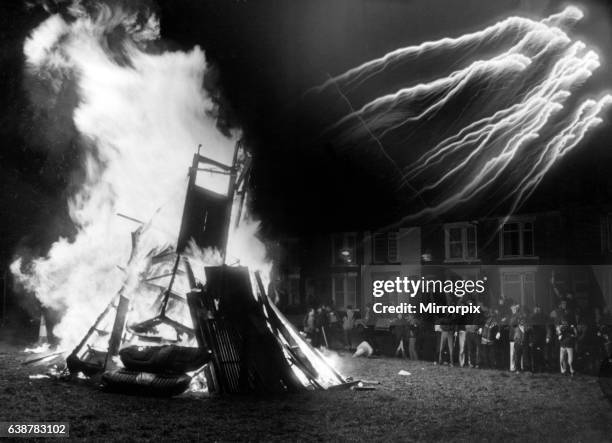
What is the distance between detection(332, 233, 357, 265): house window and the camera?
33.0 meters

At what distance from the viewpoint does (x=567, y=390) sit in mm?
12516

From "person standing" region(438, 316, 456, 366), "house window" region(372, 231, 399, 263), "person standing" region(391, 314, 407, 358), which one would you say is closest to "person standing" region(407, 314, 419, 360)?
"person standing" region(391, 314, 407, 358)

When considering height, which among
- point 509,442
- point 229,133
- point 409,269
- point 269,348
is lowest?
point 509,442

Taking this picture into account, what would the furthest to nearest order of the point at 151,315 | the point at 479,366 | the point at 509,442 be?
the point at 479,366 < the point at 151,315 < the point at 509,442

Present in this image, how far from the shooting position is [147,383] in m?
11.6

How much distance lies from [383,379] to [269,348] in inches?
136

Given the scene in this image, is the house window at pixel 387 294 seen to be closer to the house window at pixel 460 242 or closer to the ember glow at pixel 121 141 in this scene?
the house window at pixel 460 242

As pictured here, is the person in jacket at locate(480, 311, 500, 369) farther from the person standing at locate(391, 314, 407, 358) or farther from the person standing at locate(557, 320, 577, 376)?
the person standing at locate(391, 314, 407, 358)

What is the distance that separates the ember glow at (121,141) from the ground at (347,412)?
3.44 meters

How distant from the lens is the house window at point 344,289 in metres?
32.7

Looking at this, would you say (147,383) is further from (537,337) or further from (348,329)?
(348,329)

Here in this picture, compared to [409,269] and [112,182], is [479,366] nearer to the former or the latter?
[112,182]

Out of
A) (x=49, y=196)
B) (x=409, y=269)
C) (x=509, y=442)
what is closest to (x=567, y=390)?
(x=509, y=442)

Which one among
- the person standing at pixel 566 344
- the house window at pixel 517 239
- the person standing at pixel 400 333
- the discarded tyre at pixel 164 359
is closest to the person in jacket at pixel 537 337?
the person standing at pixel 566 344
